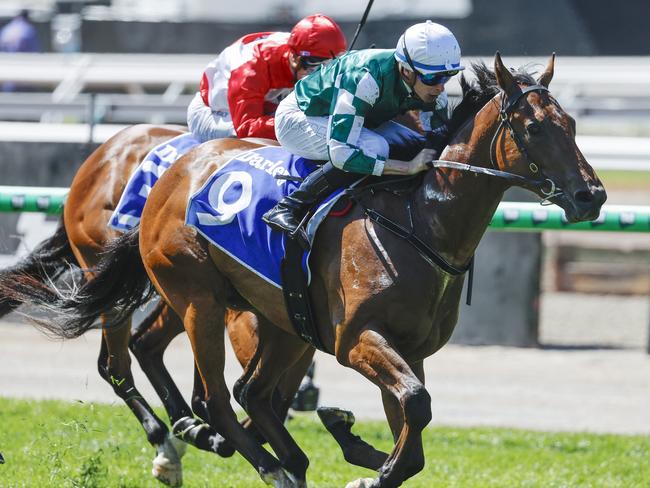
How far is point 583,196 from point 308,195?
3.68 ft

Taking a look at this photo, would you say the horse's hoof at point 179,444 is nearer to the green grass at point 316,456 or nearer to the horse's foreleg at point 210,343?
the green grass at point 316,456

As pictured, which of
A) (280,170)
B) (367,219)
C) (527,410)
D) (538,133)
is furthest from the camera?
(527,410)

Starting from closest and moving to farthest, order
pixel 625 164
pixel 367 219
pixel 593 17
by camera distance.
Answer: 1. pixel 367 219
2. pixel 625 164
3. pixel 593 17

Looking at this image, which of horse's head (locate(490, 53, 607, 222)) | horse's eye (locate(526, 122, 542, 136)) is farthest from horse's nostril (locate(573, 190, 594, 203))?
horse's eye (locate(526, 122, 542, 136))

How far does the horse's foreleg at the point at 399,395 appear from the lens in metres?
4.14

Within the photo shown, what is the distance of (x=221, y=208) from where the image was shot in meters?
4.92

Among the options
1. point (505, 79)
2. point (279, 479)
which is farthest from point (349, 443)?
point (505, 79)

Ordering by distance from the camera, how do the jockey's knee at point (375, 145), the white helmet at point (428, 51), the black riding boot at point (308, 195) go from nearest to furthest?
the white helmet at point (428, 51), the jockey's knee at point (375, 145), the black riding boot at point (308, 195)

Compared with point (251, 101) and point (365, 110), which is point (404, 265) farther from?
point (251, 101)

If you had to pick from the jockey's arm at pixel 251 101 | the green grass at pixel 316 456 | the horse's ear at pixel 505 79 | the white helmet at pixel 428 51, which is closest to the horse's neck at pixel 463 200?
the horse's ear at pixel 505 79

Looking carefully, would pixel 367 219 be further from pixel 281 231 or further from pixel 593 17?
pixel 593 17

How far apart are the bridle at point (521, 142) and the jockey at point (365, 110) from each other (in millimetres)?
260

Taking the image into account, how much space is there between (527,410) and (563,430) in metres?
0.56

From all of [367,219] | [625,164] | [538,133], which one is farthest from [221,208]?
[625,164]
